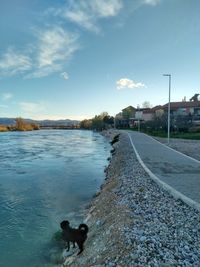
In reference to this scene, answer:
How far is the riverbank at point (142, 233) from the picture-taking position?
5574 mm

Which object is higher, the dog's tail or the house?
the house

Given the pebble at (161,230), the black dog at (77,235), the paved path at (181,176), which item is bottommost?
A: the black dog at (77,235)

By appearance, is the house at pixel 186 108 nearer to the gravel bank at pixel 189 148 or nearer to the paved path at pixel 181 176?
the gravel bank at pixel 189 148

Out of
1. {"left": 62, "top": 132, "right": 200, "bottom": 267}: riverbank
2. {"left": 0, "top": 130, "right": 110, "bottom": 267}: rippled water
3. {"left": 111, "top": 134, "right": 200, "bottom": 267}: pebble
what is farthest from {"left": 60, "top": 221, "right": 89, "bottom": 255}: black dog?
{"left": 111, "top": 134, "right": 200, "bottom": 267}: pebble

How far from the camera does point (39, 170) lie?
2183cm

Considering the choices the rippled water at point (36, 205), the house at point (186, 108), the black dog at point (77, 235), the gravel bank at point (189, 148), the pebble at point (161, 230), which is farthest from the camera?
the house at point (186, 108)

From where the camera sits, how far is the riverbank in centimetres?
557

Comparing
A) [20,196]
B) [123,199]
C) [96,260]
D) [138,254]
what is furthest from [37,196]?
[138,254]

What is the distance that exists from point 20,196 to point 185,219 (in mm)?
8988

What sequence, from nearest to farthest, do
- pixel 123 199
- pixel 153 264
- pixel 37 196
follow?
pixel 153 264, pixel 123 199, pixel 37 196

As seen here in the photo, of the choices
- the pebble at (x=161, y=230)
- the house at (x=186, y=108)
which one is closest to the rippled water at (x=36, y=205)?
the pebble at (x=161, y=230)

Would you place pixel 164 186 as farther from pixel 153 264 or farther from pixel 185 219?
pixel 153 264

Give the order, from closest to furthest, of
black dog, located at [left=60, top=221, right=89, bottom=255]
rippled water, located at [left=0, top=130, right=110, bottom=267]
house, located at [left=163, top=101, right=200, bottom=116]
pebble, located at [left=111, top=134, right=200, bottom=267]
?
pebble, located at [left=111, top=134, right=200, bottom=267]
black dog, located at [left=60, top=221, right=89, bottom=255]
rippled water, located at [left=0, top=130, right=110, bottom=267]
house, located at [left=163, top=101, right=200, bottom=116]

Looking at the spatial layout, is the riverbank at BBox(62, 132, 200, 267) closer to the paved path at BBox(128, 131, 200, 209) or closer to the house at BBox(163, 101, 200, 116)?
the paved path at BBox(128, 131, 200, 209)
